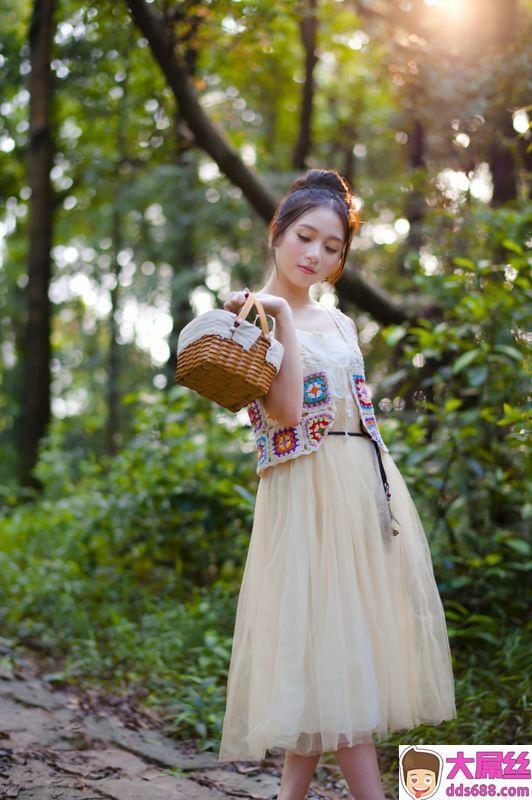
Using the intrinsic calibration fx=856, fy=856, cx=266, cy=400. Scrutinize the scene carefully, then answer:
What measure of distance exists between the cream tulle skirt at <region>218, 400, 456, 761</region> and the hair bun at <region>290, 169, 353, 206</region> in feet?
2.46

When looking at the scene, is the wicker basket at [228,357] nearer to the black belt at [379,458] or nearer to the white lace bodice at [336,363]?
the white lace bodice at [336,363]

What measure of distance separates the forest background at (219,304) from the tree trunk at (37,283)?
0.09 ft

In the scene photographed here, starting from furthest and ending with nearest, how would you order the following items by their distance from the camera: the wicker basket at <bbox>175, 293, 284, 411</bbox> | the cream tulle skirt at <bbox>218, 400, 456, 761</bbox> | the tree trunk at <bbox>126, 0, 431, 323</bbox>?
the tree trunk at <bbox>126, 0, 431, 323</bbox>, the cream tulle skirt at <bbox>218, 400, 456, 761</bbox>, the wicker basket at <bbox>175, 293, 284, 411</bbox>

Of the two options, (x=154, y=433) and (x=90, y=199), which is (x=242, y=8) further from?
(x=90, y=199)

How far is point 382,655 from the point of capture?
8.18ft

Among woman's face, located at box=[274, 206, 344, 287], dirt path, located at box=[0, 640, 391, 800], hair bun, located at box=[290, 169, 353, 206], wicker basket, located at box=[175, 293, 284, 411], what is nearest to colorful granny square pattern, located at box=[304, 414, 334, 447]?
wicker basket, located at box=[175, 293, 284, 411]

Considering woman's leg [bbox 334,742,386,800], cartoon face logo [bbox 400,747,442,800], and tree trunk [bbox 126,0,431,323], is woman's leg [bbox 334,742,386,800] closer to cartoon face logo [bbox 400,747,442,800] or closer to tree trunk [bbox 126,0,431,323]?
cartoon face logo [bbox 400,747,442,800]

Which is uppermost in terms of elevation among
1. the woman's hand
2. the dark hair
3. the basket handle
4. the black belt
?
the dark hair

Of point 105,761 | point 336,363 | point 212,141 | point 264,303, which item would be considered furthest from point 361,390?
point 212,141

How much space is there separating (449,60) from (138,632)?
4362mm

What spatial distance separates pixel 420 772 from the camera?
2.57 meters

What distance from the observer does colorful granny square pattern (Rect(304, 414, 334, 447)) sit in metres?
2.56

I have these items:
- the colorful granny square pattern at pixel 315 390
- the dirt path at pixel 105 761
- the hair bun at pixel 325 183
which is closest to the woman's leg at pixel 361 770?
the dirt path at pixel 105 761

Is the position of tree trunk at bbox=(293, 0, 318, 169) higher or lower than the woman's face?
higher
